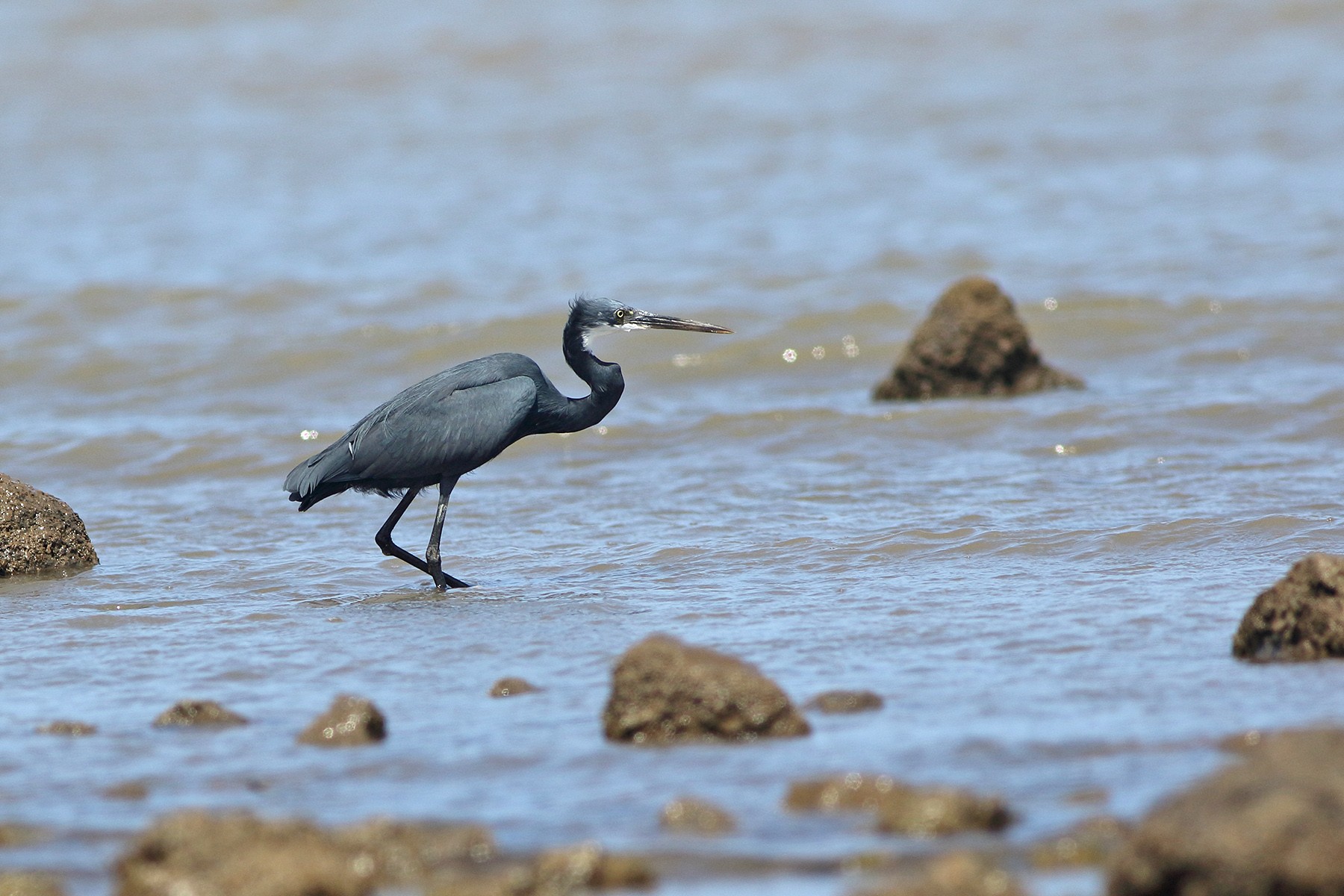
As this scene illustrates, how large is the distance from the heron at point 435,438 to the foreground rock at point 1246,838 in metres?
4.98

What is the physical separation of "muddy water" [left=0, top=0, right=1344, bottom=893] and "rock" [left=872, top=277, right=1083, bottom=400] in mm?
374

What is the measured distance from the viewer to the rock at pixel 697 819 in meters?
4.30

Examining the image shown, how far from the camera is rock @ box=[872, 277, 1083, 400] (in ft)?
38.5

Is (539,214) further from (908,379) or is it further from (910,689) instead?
(910,689)

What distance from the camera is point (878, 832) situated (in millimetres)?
4215

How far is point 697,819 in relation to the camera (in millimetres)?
4336

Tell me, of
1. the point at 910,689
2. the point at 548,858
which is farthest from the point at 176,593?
the point at 548,858

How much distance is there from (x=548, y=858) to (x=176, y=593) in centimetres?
450

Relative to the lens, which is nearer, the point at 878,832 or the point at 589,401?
the point at 878,832

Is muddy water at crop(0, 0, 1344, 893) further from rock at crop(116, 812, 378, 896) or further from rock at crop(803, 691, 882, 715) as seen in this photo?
rock at crop(116, 812, 378, 896)

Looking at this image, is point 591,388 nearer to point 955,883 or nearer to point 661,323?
point 661,323

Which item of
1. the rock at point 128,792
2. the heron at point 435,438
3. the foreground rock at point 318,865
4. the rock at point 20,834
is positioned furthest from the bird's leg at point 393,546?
the foreground rock at point 318,865

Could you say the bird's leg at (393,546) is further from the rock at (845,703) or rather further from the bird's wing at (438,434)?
the rock at (845,703)

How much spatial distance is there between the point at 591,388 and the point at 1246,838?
18.7 ft
